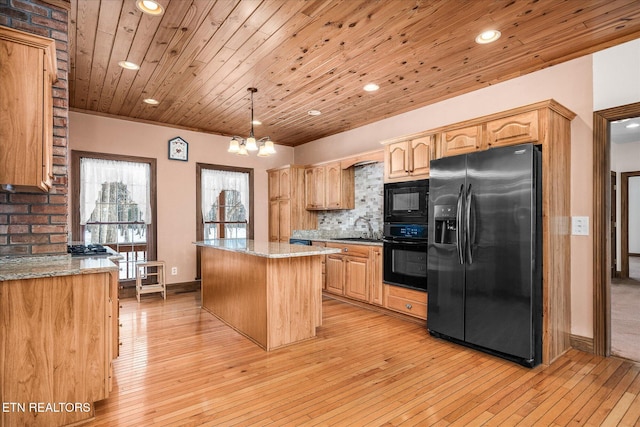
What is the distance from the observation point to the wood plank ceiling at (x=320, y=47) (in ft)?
7.76

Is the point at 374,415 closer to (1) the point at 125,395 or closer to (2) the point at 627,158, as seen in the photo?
(1) the point at 125,395

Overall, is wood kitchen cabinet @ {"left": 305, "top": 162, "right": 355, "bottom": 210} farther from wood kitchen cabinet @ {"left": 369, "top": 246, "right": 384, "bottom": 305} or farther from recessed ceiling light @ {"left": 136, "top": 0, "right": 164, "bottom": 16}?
recessed ceiling light @ {"left": 136, "top": 0, "right": 164, "bottom": 16}

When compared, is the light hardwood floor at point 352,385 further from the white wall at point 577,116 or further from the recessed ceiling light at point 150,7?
the recessed ceiling light at point 150,7

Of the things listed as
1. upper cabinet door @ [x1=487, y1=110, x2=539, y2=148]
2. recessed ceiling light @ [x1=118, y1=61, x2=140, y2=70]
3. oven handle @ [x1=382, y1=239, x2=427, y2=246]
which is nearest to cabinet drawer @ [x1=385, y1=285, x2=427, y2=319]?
oven handle @ [x1=382, y1=239, x2=427, y2=246]

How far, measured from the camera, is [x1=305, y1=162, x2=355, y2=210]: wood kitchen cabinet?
5.28 metres

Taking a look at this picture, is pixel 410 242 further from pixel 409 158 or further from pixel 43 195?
pixel 43 195

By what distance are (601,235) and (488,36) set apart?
6.29 feet

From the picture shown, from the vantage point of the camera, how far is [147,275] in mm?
5117

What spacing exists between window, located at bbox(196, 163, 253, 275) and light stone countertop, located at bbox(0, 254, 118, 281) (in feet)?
11.1

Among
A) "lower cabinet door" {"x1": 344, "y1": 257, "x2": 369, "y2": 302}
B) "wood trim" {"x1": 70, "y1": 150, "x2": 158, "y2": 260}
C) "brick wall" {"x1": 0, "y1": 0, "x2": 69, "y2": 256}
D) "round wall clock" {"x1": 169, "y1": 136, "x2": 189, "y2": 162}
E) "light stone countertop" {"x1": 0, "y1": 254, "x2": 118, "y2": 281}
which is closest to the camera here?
"light stone countertop" {"x1": 0, "y1": 254, "x2": 118, "y2": 281}

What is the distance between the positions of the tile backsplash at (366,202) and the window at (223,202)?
5.50 feet

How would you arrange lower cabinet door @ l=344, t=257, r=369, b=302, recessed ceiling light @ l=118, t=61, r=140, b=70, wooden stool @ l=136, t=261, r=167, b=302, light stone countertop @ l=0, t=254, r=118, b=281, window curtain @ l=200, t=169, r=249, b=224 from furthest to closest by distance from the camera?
1. window curtain @ l=200, t=169, r=249, b=224
2. wooden stool @ l=136, t=261, r=167, b=302
3. lower cabinet door @ l=344, t=257, r=369, b=302
4. recessed ceiling light @ l=118, t=61, r=140, b=70
5. light stone countertop @ l=0, t=254, r=118, b=281

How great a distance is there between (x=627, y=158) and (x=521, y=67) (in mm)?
5016

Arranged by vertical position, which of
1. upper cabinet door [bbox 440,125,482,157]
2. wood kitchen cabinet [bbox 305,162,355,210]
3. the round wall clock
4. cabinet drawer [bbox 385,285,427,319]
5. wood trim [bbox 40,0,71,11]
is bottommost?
cabinet drawer [bbox 385,285,427,319]
